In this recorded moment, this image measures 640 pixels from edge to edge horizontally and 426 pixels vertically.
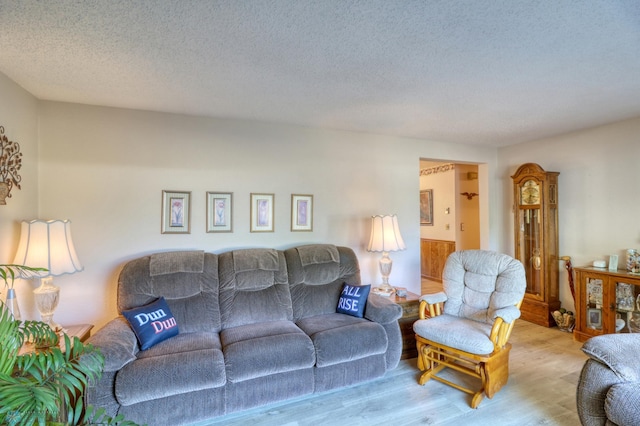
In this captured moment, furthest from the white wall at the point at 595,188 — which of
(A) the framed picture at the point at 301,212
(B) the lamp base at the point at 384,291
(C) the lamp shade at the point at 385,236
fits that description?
(A) the framed picture at the point at 301,212

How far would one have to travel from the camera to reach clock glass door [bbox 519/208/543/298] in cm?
396

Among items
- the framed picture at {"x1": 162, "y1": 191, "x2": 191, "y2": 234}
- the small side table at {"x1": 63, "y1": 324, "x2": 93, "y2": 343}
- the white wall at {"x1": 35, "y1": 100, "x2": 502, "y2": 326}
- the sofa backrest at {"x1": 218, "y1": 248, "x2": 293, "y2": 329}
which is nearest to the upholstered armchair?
the white wall at {"x1": 35, "y1": 100, "x2": 502, "y2": 326}

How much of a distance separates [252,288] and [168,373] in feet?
3.27

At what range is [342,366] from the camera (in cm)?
240

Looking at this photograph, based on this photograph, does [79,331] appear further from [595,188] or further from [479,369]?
[595,188]

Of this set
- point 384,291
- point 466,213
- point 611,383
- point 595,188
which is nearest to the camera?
point 611,383

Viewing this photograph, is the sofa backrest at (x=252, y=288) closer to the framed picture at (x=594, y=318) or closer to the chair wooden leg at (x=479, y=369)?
the chair wooden leg at (x=479, y=369)

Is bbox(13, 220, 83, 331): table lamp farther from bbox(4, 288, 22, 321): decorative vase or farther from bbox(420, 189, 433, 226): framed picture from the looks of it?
bbox(420, 189, 433, 226): framed picture

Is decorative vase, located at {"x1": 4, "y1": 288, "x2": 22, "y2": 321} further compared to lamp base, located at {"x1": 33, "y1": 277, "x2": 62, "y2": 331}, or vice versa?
lamp base, located at {"x1": 33, "y1": 277, "x2": 62, "y2": 331}

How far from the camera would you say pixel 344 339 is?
7.80 feet

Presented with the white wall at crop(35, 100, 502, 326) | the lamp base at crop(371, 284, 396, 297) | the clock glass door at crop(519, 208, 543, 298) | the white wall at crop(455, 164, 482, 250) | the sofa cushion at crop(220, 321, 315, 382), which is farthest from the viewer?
the white wall at crop(455, 164, 482, 250)

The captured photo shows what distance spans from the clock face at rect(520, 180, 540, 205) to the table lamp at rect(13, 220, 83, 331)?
4.86 meters

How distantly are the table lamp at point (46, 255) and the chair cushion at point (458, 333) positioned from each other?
278cm

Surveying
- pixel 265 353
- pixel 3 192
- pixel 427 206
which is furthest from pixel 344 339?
pixel 427 206
